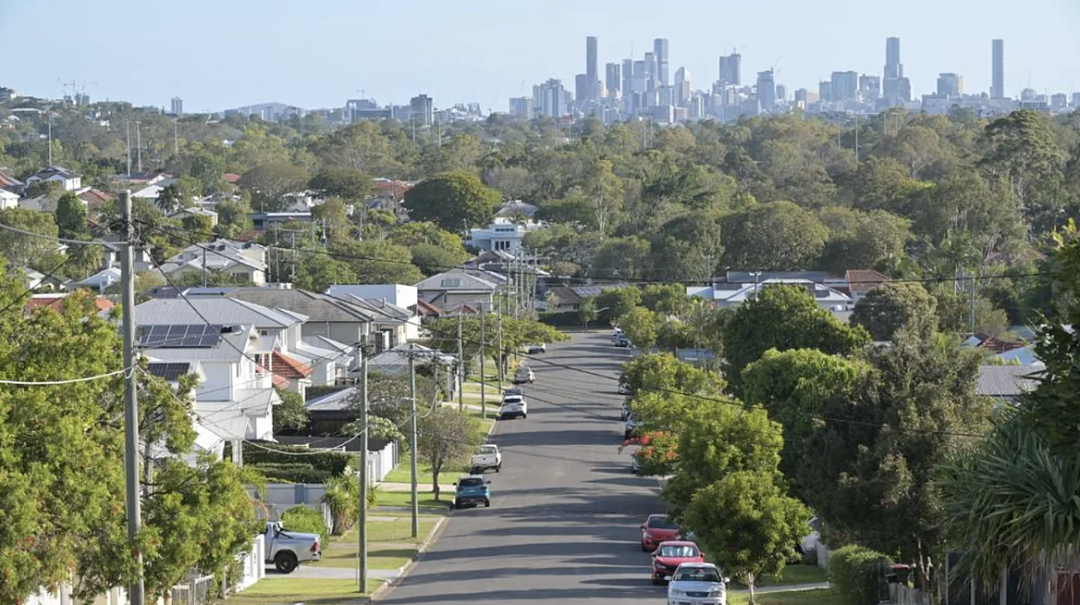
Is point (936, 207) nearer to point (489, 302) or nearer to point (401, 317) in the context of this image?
point (489, 302)

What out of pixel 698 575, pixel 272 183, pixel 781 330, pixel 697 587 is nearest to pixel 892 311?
pixel 781 330

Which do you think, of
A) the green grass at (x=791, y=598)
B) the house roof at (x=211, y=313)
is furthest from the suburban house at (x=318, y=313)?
the green grass at (x=791, y=598)

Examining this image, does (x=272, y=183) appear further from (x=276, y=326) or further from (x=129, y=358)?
(x=129, y=358)

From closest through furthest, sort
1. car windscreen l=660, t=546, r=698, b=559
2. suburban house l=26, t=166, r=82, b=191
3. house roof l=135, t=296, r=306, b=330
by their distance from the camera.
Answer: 1. car windscreen l=660, t=546, r=698, b=559
2. house roof l=135, t=296, r=306, b=330
3. suburban house l=26, t=166, r=82, b=191

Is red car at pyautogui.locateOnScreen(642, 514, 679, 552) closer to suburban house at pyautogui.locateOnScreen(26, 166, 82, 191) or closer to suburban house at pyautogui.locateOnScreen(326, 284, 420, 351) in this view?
suburban house at pyautogui.locateOnScreen(326, 284, 420, 351)

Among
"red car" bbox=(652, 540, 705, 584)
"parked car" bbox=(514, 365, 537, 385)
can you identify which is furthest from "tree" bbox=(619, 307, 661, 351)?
"red car" bbox=(652, 540, 705, 584)

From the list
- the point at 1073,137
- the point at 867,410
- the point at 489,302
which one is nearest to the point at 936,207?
the point at 489,302
